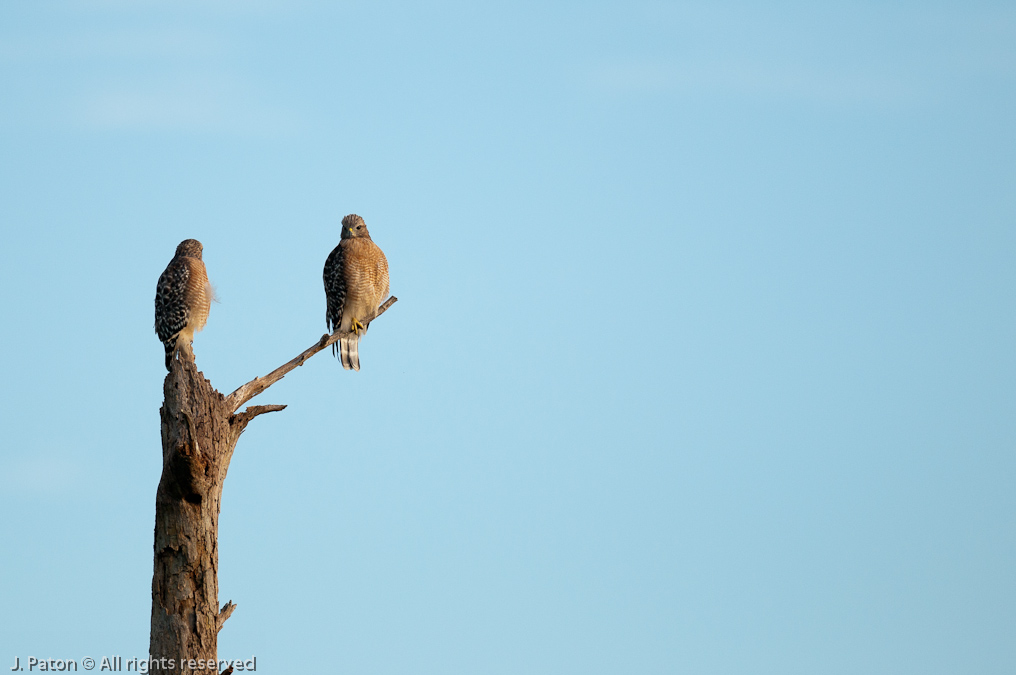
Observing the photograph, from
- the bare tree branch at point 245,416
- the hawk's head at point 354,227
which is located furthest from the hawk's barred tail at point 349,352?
the bare tree branch at point 245,416

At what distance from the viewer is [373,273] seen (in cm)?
1325

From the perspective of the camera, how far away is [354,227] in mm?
13625

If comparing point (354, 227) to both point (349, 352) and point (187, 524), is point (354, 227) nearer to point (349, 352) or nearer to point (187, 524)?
point (349, 352)

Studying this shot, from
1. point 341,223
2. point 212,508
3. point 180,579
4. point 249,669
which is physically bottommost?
point 249,669

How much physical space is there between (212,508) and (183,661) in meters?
1.19

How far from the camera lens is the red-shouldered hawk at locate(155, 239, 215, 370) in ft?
40.2

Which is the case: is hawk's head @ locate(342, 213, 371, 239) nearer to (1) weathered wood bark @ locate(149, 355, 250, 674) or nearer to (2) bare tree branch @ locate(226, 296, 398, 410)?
(2) bare tree branch @ locate(226, 296, 398, 410)

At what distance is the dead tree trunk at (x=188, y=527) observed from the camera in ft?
28.4

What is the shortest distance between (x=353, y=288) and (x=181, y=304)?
199 cm

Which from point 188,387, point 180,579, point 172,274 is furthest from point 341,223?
point 180,579

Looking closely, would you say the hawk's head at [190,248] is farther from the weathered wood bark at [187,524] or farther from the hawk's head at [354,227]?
the weathered wood bark at [187,524]

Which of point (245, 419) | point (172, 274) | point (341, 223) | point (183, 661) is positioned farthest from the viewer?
point (341, 223)

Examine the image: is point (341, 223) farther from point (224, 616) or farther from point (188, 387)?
point (224, 616)

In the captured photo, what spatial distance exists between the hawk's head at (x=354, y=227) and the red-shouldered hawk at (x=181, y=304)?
1.85 metres
